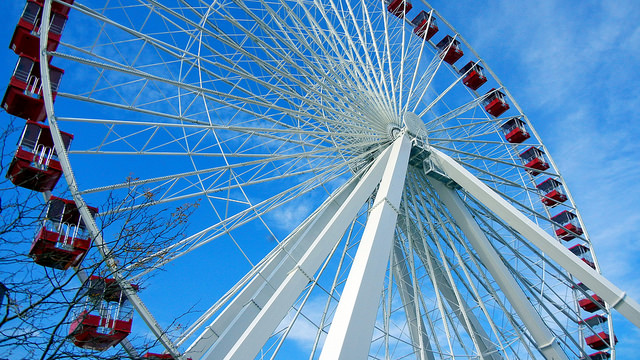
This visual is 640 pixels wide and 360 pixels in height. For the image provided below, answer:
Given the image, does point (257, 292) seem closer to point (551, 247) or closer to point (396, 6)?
point (551, 247)

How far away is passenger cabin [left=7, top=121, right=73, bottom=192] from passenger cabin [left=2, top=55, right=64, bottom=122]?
1.79 ft

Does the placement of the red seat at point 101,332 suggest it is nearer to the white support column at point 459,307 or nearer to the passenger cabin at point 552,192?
the white support column at point 459,307

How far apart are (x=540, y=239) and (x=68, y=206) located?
10938 millimetres

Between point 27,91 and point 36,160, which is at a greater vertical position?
point 27,91

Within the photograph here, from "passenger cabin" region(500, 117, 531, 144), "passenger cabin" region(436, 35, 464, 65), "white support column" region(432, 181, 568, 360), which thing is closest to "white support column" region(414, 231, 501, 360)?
"white support column" region(432, 181, 568, 360)

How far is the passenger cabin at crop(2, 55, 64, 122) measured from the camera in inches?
410

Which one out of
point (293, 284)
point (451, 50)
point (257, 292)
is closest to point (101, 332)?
point (293, 284)

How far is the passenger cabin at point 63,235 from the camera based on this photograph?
8.91 m

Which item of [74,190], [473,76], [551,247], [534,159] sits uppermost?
[74,190]

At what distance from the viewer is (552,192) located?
2303cm

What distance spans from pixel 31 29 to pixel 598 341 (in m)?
21.1

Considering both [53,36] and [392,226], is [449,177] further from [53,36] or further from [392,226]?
[53,36]

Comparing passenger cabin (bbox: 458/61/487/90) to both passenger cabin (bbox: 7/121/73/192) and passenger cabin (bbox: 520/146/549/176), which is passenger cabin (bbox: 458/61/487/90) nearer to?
passenger cabin (bbox: 520/146/549/176)

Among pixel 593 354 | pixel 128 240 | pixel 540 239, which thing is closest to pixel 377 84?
pixel 540 239
